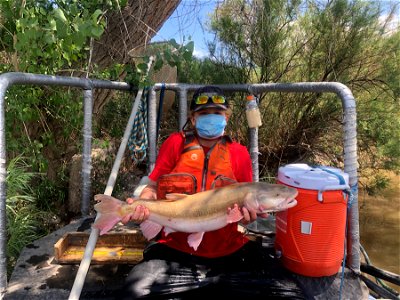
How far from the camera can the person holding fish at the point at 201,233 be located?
8.23ft

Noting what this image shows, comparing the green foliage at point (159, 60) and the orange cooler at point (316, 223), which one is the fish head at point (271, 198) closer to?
the orange cooler at point (316, 223)

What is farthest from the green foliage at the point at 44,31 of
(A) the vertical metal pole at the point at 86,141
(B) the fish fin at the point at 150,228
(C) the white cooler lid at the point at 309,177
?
(C) the white cooler lid at the point at 309,177

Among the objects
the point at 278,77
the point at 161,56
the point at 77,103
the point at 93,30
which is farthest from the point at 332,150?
the point at 93,30

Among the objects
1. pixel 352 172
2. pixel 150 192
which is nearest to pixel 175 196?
pixel 150 192

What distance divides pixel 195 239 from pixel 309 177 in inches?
39.1

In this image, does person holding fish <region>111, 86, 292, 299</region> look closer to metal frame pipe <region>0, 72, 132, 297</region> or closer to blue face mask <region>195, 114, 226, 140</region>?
blue face mask <region>195, 114, 226, 140</region>

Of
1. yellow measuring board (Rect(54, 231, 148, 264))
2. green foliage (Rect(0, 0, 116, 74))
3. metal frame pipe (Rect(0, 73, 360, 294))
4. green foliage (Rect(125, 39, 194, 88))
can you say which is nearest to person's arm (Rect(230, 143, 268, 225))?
metal frame pipe (Rect(0, 73, 360, 294))

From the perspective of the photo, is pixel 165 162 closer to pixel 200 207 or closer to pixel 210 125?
pixel 210 125

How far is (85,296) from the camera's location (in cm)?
258

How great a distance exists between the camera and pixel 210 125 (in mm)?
2967

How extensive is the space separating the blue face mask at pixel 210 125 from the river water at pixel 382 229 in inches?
199

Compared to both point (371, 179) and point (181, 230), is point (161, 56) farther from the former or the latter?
point (371, 179)

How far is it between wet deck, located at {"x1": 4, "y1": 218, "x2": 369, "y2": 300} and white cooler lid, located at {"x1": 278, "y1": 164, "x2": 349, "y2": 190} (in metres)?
0.73

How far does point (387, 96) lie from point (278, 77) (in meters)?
2.15
